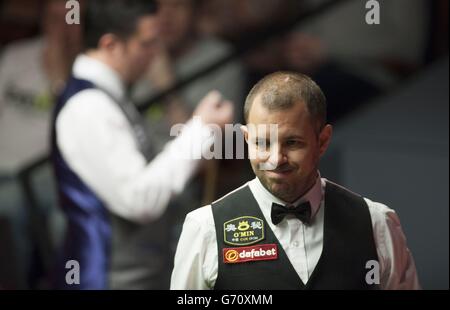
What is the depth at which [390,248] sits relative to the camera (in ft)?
4.77

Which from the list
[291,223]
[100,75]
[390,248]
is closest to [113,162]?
[100,75]

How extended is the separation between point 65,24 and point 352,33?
70cm

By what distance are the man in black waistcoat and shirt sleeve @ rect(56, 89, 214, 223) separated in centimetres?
31

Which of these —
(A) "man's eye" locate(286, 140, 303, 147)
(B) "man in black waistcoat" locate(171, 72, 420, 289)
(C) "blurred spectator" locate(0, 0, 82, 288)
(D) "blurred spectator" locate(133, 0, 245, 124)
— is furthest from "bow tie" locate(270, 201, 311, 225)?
(C) "blurred spectator" locate(0, 0, 82, 288)

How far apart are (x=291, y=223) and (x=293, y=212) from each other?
0.02 meters

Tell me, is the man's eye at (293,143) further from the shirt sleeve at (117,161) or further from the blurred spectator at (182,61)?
the blurred spectator at (182,61)

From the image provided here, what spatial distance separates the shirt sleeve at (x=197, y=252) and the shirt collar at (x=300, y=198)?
92 mm

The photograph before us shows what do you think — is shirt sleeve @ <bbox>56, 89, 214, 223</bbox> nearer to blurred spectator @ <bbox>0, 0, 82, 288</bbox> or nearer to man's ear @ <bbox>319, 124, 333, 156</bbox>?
blurred spectator @ <bbox>0, 0, 82, 288</bbox>

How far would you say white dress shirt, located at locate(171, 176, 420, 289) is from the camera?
1435 mm

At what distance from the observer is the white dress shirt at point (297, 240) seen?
4.71 ft

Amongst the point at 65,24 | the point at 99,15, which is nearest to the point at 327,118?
the point at 99,15

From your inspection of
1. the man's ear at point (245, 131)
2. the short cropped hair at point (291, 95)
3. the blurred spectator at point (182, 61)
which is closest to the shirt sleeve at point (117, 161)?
the blurred spectator at point (182, 61)

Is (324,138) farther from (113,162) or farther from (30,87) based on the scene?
(30,87)
